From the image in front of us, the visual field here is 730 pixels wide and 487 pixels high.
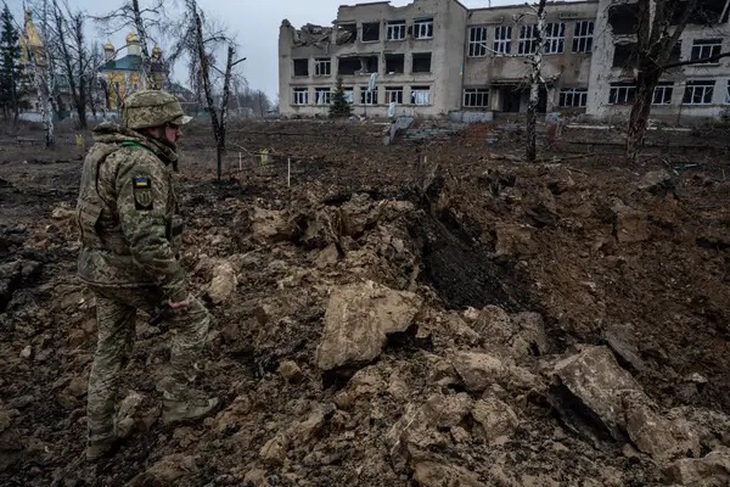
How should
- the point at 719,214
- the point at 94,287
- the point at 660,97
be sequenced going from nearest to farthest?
the point at 94,287 < the point at 719,214 < the point at 660,97

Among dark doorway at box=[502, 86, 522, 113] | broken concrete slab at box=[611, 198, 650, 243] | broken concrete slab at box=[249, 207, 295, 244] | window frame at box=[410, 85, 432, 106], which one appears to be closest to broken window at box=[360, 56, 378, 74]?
window frame at box=[410, 85, 432, 106]

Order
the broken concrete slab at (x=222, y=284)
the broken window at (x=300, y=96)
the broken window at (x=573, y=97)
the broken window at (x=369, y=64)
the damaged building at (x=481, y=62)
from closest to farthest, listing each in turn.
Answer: the broken concrete slab at (x=222, y=284) → the damaged building at (x=481, y=62) → the broken window at (x=573, y=97) → the broken window at (x=369, y=64) → the broken window at (x=300, y=96)

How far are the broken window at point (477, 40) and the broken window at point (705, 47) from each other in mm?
13393

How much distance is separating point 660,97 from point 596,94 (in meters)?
3.73

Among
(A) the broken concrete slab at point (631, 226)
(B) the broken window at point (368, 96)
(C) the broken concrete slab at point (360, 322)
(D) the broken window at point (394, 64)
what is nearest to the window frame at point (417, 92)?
(D) the broken window at point (394, 64)

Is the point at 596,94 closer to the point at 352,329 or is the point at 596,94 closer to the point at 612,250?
the point at 612,250

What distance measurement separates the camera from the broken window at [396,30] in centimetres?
3762

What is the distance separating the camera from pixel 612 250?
777 centimetres

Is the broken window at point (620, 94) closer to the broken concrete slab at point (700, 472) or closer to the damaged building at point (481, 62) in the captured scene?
the damaged building at point (481, 62)

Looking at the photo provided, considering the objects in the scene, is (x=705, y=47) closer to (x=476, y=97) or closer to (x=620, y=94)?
(x=620, y=94)

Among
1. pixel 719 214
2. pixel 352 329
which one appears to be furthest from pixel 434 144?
pixel 352 329

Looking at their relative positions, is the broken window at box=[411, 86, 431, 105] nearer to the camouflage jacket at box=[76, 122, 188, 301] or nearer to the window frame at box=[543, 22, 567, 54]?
the window frame at box=[543, 22, 567, 54]

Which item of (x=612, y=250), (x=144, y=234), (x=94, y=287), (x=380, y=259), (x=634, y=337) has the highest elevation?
(x=144, y=234)

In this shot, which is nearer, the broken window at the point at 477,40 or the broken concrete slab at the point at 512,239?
the broken concrete slab at the point at 512,239
